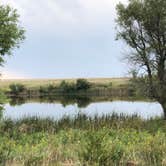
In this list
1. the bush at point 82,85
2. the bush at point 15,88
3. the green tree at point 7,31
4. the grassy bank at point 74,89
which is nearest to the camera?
the green tree at point 7,31

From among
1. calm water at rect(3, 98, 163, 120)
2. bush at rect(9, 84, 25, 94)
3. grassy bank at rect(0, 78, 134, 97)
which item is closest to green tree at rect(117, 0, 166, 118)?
calm water at rect(3, 98, 163, 120)

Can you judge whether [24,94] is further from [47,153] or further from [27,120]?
[47,153]

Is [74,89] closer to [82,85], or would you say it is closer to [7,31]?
[82,85]

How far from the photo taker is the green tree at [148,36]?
30.7m

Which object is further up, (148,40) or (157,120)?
(148,40)

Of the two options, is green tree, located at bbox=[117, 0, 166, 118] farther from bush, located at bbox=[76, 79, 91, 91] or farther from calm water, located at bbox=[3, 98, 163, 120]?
bush, located at bbox=[76, 79, 91, 91]

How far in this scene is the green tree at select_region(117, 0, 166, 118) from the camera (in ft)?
101

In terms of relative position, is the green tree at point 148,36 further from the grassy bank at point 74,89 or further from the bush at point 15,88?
the bush at point 15,88

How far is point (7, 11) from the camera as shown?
→ 851 inches

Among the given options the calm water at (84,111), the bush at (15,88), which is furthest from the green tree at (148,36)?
the bush at (15,88)

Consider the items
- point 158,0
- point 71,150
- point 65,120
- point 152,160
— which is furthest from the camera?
point 158,0

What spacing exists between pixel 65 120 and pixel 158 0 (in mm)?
11833

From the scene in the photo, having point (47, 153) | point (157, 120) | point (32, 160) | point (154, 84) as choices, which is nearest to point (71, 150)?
point (47, 153)

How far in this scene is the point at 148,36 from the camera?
103 ft
